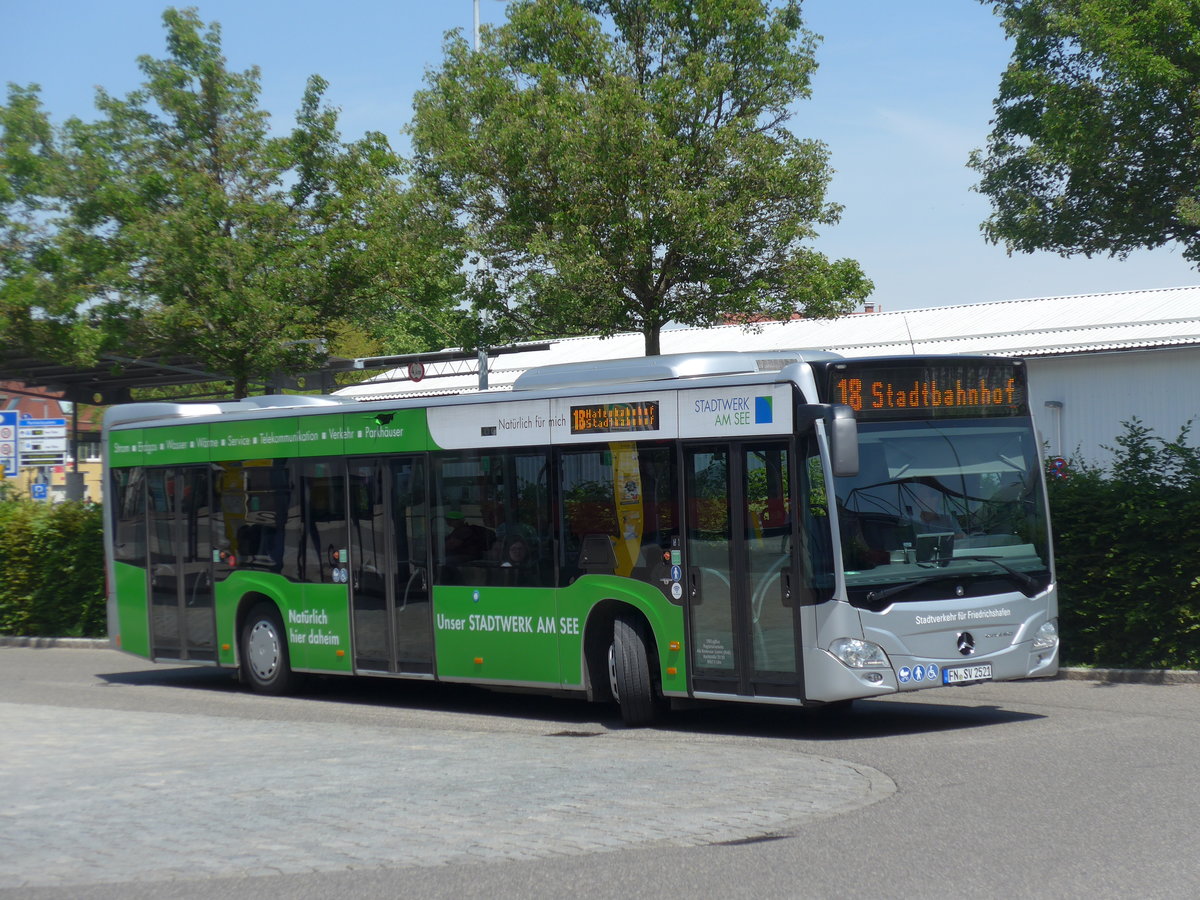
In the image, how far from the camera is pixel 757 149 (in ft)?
68.6

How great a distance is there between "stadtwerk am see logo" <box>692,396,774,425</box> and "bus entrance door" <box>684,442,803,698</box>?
0.64 feet

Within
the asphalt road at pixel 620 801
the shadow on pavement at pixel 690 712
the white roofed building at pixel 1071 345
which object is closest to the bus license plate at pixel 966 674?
the asphalt road at pixel 620 801

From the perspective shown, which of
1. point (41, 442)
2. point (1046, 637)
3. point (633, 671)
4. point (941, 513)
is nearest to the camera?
point (941, 513)

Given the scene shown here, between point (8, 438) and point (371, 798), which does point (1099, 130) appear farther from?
point (8, 438)

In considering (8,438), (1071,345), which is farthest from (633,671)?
(1071,345)

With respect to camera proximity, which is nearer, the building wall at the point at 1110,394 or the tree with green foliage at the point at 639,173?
the tree with green foliage at the point at 639,173

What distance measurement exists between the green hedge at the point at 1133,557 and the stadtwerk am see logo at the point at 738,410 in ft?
16.8

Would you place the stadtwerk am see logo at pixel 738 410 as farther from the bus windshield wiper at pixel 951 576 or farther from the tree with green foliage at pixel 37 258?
the tree with green foliage at pixel 37 258

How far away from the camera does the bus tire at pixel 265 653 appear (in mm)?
15508

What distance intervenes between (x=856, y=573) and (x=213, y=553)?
8.06 m

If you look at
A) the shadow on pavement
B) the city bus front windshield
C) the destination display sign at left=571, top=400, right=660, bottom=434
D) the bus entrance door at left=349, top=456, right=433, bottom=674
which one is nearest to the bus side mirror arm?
the city bus front windshield

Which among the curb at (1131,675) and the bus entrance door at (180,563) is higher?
the bus entrance door at (180,563)

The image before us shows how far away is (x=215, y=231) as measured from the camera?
2517 centimetres

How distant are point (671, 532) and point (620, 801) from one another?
3.48 meters
